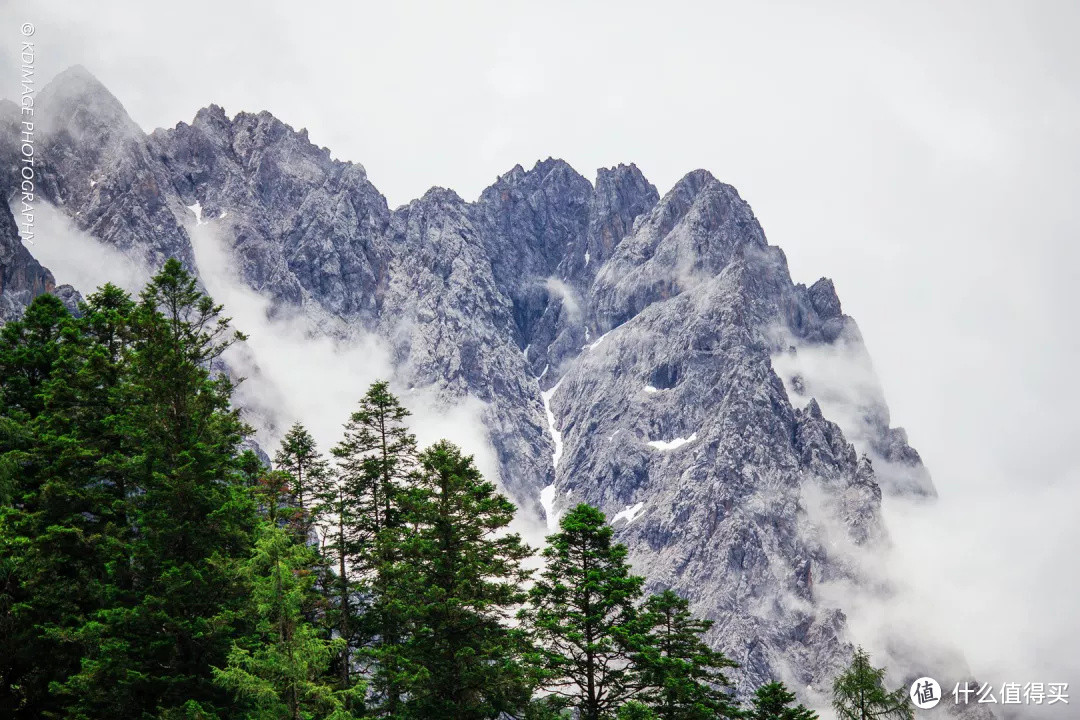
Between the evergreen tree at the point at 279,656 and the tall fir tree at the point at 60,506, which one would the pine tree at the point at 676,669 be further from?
the tall fir tree at the point at 60,506

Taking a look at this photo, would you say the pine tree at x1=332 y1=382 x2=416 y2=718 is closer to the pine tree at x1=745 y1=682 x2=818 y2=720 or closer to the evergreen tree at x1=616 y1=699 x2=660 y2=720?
the evergreen tree at x1=616 y1=699 x2=660 y2=720

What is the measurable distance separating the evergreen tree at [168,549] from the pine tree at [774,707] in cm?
2179

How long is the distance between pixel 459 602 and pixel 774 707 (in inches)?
663

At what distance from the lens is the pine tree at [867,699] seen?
32656mm

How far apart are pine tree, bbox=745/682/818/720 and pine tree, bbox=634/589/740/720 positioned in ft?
3.79

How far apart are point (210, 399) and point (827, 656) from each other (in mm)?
191784

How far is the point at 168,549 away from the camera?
28.0 m

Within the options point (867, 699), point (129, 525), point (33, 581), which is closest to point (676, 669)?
point (867, 699)

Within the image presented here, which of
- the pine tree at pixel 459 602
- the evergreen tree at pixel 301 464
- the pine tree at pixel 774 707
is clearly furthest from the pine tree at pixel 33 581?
the pine tree at pixel 774 707

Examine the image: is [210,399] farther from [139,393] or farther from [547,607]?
[547,607]

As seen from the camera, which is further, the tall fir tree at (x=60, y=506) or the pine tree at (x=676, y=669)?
the pine tree at (x=676, y=669)

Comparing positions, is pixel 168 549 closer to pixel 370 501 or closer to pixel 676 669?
pixel 370 501

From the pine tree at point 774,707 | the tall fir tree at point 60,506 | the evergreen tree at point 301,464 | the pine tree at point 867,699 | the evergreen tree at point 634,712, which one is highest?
the evergreen tree at point 301,464

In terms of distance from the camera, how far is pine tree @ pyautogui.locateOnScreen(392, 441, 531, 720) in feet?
94.9
